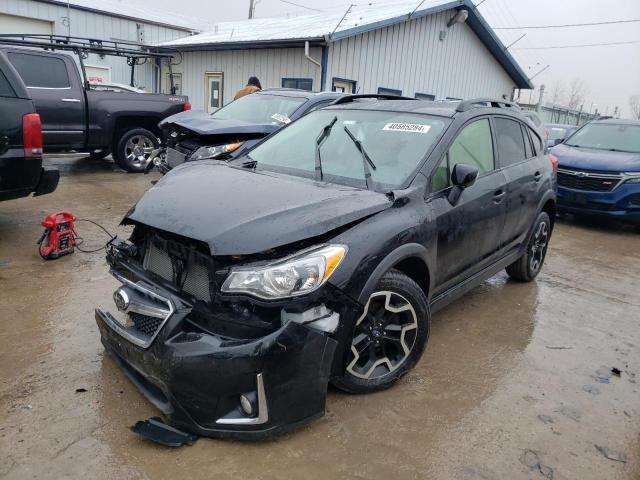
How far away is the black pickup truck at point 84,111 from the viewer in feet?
26.6

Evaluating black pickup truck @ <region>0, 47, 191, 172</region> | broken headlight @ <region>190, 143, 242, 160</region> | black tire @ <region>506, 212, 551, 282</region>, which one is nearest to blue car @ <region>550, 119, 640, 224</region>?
black tire @ <region>506, 212, 551, 282</region>

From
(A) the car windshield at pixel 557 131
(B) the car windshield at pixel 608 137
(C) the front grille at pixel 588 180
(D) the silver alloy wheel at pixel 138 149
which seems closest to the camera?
(C) the front grille at pixel 588 180

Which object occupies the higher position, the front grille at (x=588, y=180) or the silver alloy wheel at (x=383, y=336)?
the front grille at (x=588, y=180)

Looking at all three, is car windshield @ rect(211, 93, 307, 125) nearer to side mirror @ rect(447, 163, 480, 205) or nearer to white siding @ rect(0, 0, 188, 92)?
side mirror @ rect(447, 163, 480, 205)

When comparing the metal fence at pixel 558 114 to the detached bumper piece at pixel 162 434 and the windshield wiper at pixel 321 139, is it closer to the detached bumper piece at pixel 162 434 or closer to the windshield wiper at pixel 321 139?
the windshield wiper at pixel 321 139

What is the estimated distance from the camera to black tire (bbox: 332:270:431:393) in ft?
9.21

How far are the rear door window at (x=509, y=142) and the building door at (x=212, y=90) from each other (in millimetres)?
12291

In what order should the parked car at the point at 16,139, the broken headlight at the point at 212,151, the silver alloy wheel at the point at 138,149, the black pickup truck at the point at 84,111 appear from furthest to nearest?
1. the silver alloy wheel at the point at 138,149
2. the black pickup truck at the point at 84,111
3. the broken headlight at the point at 212,151
4. the parked car at the point at 16,139

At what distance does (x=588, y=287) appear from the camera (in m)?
5.37

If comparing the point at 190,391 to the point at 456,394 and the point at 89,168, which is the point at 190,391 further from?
the point at 89,168

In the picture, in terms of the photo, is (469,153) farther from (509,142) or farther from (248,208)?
(248,208)

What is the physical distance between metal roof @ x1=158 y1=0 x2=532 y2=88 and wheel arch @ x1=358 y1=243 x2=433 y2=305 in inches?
391

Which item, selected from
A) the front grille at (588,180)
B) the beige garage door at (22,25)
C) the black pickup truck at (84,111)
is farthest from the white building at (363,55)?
the front grille at (588,180)

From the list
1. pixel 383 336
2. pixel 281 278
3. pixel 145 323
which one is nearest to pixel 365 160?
pixel 383 336
